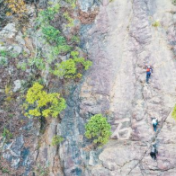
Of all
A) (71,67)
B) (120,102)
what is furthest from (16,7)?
(120,102)

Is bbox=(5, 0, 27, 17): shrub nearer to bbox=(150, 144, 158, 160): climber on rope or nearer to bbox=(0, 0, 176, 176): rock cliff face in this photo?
bbox=(0, 0, 176, 176): rock cliff face

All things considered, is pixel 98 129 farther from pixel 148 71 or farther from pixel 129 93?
pixel 148 71

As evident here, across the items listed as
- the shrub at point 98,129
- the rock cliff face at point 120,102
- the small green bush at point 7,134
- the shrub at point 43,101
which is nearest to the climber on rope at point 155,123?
the rock cliff face at point 120,102

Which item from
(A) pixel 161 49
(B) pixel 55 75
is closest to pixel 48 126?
(B) pixel 55 75

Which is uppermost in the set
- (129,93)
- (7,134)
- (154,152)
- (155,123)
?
(129,93)

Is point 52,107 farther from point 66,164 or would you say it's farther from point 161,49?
point 161,49

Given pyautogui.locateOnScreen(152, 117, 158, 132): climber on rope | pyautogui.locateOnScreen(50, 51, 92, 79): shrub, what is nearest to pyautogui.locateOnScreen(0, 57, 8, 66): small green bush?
pyautogui.locateOnScreen(50, 51, 92, 79): shrub
